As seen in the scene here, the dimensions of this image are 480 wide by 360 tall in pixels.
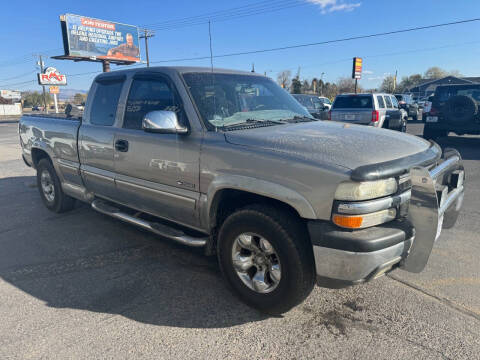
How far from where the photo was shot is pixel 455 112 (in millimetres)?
9930

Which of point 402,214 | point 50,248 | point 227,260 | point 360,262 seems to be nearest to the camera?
point 360,262

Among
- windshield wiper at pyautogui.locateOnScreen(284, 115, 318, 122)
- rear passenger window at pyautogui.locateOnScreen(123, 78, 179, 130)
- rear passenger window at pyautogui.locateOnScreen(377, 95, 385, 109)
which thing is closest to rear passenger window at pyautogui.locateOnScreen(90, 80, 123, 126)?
rear passenger window at pyautogui.locateOnScreen(123, 78, 179, 130)

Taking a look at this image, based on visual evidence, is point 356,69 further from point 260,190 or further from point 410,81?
point 410,81

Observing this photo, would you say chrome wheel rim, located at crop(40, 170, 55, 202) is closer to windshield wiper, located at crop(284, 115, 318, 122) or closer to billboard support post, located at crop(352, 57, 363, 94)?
windshield wiper, located at crop(284, 115, 318, 122)

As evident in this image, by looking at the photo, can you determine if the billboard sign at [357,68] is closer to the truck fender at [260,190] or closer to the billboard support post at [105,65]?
the billboard support post at [105,65]

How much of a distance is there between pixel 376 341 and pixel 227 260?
47.9 inches

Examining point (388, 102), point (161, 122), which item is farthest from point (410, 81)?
point (161, 122)

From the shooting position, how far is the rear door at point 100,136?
3.83 metres

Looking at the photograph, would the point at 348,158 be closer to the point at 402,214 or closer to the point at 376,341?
the point at 402,214

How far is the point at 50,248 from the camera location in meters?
4.04

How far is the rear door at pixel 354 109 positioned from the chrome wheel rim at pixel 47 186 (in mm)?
9312

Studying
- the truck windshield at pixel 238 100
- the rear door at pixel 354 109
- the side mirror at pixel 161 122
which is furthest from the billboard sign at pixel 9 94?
the side mirror at pixel 161 122

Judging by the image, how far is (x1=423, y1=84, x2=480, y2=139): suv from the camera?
977 cm

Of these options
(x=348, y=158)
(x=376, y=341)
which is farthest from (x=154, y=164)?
(x=376, y=341)
